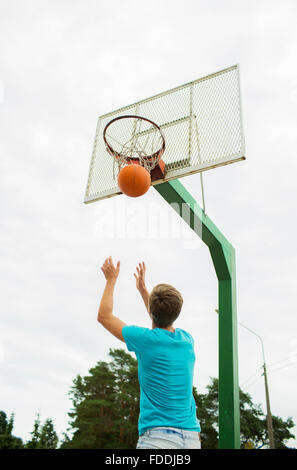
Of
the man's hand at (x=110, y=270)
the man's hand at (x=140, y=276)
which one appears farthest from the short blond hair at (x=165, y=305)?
the man's hand at (x=140, y=276)

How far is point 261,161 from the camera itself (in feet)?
35.6

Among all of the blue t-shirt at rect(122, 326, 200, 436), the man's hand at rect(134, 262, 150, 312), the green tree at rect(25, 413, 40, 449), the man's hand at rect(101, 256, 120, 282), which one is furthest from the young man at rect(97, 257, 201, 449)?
the green tree at rect(25, 413, 40, 449)

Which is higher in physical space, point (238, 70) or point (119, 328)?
point (238, 70)

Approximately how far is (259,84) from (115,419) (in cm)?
2750

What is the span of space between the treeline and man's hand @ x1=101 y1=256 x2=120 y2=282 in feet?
89.4

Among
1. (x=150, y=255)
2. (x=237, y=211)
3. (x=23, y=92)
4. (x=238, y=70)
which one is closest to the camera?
(x=238, y=70)

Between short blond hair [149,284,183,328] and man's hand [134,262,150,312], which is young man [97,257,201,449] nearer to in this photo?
short blond hair [149,284,183,328]

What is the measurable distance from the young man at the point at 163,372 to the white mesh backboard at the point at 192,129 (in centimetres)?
280

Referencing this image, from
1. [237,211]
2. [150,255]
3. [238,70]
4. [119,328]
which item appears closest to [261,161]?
[237,211]

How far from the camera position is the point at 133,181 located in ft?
13.0

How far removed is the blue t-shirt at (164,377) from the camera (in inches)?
79.2

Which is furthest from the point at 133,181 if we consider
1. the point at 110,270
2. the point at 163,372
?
the point at 163,372
